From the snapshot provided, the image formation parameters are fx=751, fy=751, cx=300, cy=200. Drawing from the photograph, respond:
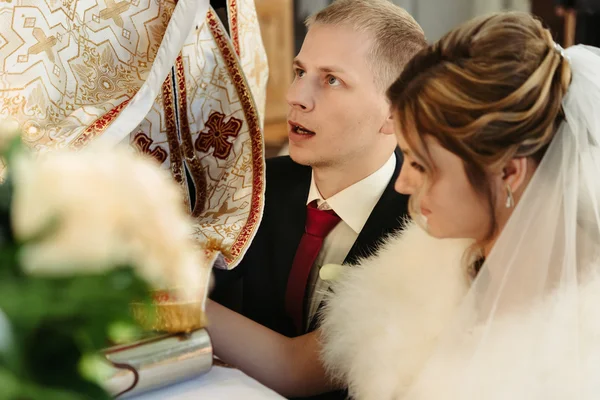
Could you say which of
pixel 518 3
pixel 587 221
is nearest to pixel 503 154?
pixel 587 221

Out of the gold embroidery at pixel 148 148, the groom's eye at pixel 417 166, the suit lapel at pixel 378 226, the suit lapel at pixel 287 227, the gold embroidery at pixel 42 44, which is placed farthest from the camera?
the suit lapel at pixel 287 227

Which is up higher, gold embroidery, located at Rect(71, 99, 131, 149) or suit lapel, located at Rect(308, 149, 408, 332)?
gold embroidery, located at Rect(71, 99, 131, 149)

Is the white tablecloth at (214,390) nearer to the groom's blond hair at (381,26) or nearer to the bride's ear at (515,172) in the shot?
the bride's ear at (515,172)

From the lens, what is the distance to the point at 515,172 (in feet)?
3.05

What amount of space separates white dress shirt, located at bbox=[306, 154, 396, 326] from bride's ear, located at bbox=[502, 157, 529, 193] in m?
0.47

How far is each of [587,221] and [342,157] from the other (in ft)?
1.76

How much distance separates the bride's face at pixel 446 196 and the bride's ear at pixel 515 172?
4 cm

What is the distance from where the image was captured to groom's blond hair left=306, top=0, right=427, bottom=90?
1.39 m

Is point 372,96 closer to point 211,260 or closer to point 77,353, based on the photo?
point 211,260

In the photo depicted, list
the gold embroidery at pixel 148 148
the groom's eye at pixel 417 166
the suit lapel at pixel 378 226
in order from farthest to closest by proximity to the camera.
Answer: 1. the suit lapel at pixel 378 226
2. the gold embroidery at pixel 148 148
3. the groom's eye at pixel 417 166

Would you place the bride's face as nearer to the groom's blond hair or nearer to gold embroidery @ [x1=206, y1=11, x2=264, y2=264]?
gold embroidery @ [x1=206, y1=11, x2=264, y2=264]

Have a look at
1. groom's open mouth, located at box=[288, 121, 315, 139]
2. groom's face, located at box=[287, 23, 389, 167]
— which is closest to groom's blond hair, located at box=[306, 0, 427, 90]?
groom's face, located at box=[287, 23, 389, 167]

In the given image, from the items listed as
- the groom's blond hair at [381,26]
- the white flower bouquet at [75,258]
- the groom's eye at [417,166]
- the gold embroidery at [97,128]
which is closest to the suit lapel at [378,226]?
the groom's blond hair at [381,26]

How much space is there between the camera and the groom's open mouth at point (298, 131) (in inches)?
54.9
